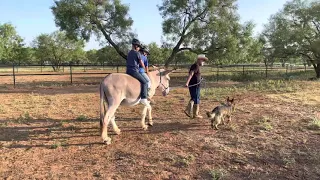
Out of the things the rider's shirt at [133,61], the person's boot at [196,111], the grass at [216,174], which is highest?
the rider's shirt at [133,61]

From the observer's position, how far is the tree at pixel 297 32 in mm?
25625

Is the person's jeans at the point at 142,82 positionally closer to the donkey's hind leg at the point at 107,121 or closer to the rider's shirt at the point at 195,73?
the donkey's hind leg at the point at 107,121

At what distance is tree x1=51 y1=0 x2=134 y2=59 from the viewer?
2186 cm

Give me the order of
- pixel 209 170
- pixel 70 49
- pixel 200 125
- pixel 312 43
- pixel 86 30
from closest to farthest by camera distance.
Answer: pixel 209 170, pixel 200 125, pixel 86 30, pixel 312 43, pixel 70 49

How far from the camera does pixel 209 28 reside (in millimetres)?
22609

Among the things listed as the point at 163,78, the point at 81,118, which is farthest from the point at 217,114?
the point at 81,118

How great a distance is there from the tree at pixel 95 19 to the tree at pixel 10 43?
37466 millimetres

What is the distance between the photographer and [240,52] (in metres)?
24.4

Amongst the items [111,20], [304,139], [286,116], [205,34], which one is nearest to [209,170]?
[304,139]

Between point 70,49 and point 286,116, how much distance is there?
50428 millimetres

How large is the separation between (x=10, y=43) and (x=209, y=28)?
50.6 meters

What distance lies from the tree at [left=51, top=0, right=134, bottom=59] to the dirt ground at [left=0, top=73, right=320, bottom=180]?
14.8m

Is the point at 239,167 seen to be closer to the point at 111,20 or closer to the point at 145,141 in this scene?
the point at 145,141

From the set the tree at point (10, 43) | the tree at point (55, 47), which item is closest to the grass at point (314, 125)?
the tree at point (55, 47)
